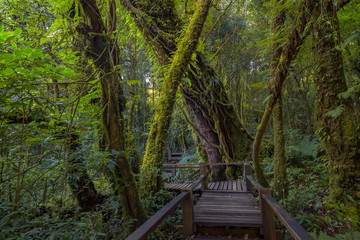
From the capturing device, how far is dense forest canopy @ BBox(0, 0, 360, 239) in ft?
6.69

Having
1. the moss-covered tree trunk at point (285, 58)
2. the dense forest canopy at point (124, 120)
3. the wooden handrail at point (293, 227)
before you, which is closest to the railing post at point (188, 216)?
the dense forest canopy at point (124, 120)

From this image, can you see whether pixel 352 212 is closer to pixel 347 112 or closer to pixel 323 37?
pixel 347 112

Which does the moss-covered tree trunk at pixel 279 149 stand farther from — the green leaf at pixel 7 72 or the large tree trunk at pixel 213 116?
the green leaf at pixel 7 72

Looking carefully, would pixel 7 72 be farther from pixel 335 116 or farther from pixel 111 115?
pixel 335 116

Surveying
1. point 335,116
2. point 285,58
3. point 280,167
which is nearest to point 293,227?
point 335,116

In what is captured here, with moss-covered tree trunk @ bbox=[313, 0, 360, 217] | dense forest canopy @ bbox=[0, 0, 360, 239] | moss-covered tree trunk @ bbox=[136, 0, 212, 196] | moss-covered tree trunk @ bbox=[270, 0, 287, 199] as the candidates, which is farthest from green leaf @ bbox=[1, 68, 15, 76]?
moss-covered tree trunk @ bbox=[313, 0, 360, 217]

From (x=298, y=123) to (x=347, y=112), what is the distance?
27.2 feet

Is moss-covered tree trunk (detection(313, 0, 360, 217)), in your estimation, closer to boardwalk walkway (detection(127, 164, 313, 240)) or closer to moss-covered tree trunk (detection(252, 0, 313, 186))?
moss-covered tree trunk (detection(252, 0, 313, 186))

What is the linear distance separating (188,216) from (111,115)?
2255 mm

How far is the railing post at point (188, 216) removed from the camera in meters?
3.56

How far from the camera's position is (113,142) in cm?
258

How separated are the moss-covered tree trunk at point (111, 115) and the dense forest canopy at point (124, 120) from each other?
0.05ft

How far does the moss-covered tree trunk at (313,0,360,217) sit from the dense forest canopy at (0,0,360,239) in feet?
0.07

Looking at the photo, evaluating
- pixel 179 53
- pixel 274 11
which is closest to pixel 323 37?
pixel 274 11
